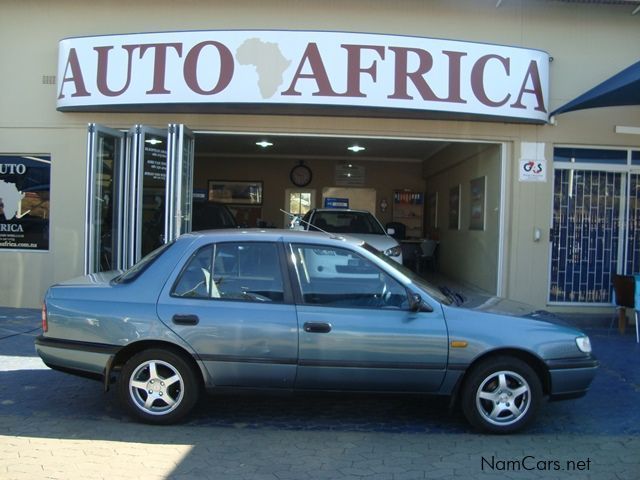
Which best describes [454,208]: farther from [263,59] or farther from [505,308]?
[505,308]

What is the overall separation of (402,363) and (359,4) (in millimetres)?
6529

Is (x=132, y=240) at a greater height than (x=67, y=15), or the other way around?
(x=67, y=15)

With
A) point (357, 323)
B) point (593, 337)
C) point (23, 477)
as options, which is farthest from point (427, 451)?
point (593, 337)

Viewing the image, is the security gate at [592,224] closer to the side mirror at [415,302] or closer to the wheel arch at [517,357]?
the wheel arch at [517,357]

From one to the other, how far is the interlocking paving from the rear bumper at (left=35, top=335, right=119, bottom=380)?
1.51ft

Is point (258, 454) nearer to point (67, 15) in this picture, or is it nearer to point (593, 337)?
point (593, 337)

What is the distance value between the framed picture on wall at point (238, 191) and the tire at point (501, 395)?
A: 42.1 ft

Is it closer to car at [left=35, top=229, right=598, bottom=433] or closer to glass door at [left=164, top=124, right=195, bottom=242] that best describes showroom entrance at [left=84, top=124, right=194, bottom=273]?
glass door at [left=164, top=124, right=195, bottom=242]

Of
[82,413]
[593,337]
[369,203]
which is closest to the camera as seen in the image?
[82,413]

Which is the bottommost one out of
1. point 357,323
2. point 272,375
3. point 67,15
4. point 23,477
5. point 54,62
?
point 23,477

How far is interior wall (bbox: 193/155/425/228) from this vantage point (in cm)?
1675

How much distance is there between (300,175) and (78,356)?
40.9 feet

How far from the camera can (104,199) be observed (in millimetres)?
9211

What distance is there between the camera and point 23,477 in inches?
153
